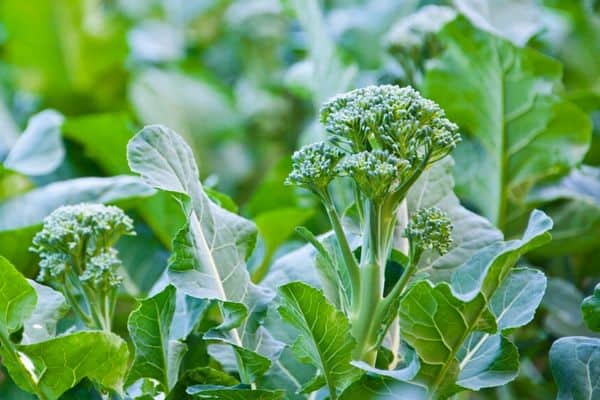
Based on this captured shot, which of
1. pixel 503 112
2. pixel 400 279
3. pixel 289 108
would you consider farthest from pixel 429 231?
pixel 289 108

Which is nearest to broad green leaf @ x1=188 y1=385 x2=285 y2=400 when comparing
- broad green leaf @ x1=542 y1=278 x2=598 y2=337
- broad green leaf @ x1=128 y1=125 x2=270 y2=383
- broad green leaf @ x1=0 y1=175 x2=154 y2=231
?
broad green leaf @ x1=128 y1=125 x2=270 y2=383

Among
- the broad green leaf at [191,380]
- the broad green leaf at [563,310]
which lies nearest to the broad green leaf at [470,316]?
the broad green leaf at [191,380]

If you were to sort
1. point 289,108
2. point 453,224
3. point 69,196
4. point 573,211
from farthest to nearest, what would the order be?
point 289,108 < point 573,211 < point 69,196 < point 453,224

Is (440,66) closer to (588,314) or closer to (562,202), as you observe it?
(562,202)

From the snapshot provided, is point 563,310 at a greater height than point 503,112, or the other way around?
point 503,112

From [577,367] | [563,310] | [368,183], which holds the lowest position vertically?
[563,310]

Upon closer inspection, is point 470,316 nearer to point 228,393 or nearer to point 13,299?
point 228,393

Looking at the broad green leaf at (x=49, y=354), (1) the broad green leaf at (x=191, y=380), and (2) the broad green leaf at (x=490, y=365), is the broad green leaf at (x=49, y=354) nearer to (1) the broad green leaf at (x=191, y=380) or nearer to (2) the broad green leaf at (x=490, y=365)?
(1) the broad green leaf at (x=191, y=380)

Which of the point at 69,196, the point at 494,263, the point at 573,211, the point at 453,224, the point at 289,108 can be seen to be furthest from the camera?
the point at 289,108

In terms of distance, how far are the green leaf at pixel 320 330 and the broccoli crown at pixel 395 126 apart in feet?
0.29

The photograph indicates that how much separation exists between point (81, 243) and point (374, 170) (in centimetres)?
20

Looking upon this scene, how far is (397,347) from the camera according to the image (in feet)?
1.80

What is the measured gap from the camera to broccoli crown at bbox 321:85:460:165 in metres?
0.46

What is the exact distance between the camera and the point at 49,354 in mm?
482
